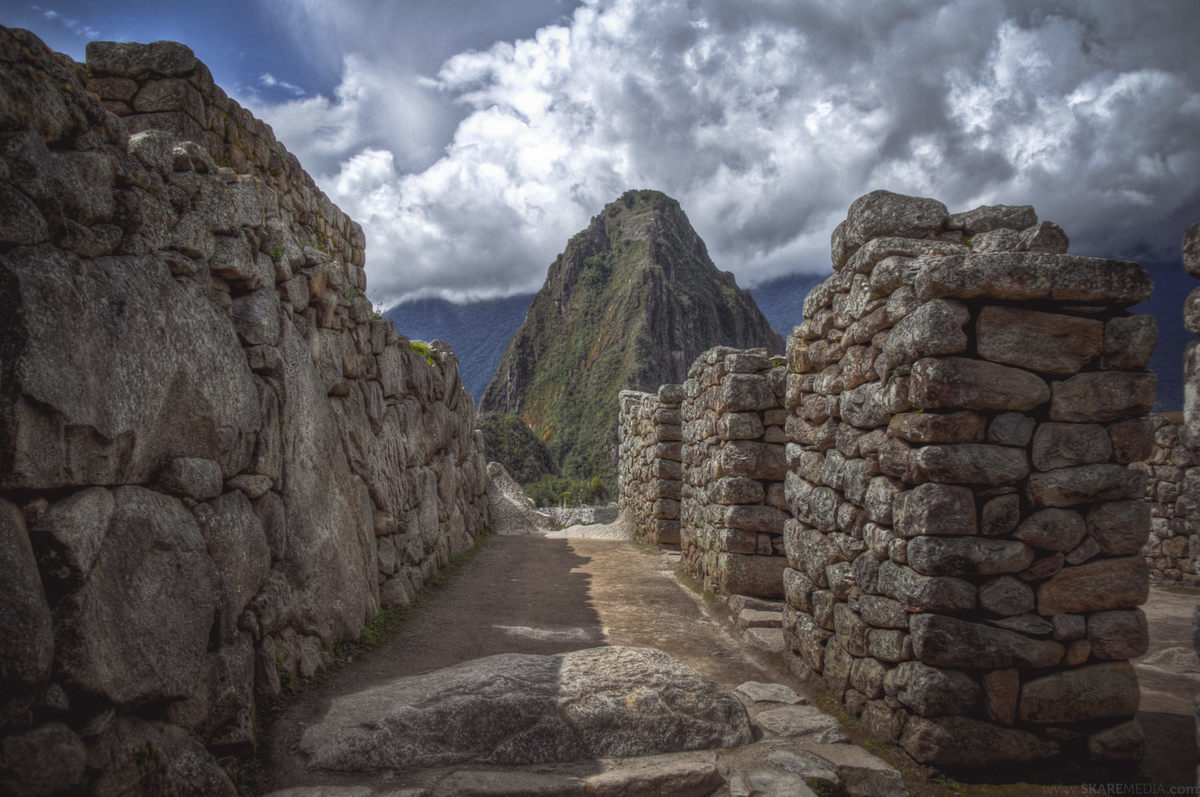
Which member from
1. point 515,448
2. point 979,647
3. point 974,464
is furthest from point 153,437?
point 515,448

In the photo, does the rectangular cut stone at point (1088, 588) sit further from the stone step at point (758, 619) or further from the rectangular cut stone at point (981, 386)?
the stone step at point (758, 619)

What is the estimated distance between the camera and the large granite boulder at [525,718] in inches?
150

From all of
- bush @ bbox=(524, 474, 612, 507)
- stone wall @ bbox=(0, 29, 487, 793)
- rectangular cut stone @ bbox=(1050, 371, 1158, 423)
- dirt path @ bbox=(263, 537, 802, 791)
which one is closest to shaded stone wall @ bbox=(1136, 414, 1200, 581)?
dirt path @ bbox=(263, 537, 802, 791)

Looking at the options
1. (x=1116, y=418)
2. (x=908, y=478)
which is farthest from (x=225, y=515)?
(x=1116, y=418)

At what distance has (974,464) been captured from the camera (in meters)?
3.90

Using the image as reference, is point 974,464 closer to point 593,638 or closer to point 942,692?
point 942,692

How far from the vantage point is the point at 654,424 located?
13016 millimetres

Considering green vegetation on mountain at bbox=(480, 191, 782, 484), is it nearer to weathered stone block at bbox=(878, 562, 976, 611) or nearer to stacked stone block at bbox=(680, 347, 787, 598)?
stacked stone block at bbox=(680, 347, 787, 598)

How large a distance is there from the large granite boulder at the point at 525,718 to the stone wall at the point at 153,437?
2.07ft

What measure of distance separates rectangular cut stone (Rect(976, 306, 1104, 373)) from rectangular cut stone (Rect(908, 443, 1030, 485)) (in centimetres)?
53

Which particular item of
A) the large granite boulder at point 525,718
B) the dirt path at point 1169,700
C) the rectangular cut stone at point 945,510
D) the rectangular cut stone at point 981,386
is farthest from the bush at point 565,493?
the rectangular cut stone at point 981,386

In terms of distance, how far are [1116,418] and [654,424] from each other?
9275 mm

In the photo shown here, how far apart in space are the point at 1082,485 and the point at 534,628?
15.7 feet

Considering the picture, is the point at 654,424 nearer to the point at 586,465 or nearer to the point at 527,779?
the point at 527,779
